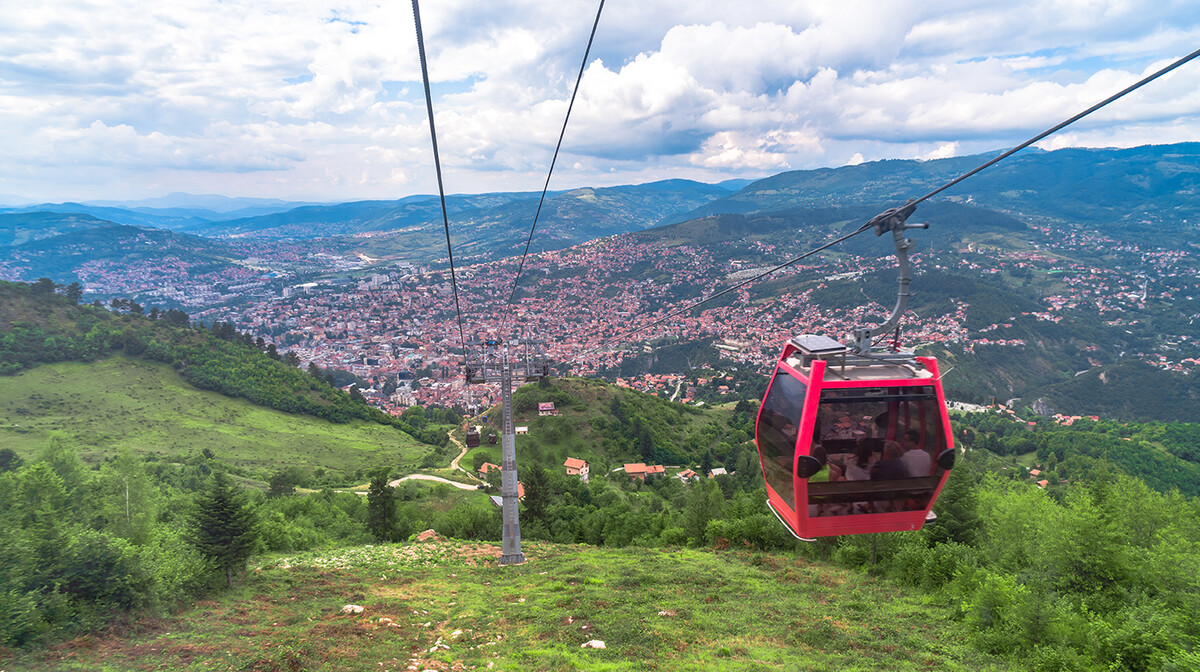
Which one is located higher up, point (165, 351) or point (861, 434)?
point (861, 434)

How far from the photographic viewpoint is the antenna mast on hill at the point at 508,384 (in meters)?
18.3

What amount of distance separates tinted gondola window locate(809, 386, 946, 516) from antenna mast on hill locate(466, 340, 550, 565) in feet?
39.0

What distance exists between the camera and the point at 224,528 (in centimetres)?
1477

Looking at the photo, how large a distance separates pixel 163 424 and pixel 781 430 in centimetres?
7959

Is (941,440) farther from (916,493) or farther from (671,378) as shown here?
(671,378)

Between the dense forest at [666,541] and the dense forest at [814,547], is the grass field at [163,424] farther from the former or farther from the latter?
the dense forest at [814,547]

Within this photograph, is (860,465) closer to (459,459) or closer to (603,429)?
(459,459)

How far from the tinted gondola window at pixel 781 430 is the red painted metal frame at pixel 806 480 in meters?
0.13

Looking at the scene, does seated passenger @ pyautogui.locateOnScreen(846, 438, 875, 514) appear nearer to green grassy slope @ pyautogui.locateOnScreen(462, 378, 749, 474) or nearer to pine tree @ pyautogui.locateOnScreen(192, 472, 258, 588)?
pine tree @ pyautogui.locateOnScreen(192, 472, 258, 588)

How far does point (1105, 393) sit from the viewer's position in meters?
102

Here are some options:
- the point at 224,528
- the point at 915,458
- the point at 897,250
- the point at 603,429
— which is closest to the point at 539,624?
the point at 915,458

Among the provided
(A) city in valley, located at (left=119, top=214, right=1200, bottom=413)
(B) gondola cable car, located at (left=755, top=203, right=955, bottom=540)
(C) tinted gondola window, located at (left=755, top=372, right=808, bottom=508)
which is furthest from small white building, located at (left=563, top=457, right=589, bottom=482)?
(B) gondola cable car, located at (left=755, top=203, right=955, bottom=540)

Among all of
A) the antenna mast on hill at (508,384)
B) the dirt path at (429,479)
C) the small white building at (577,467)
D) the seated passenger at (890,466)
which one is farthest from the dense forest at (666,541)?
the small white building at (577,467)

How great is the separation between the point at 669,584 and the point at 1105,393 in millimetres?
132801
